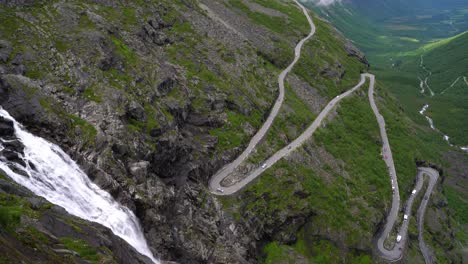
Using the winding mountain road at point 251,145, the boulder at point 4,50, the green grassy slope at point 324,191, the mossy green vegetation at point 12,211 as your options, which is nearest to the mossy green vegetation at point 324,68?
the green grassy slope at point 324,191

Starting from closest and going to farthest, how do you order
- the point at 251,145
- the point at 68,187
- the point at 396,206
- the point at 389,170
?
the point at 68,187 → the point at 251,145 → the point at 396,206 → the point at 389,170

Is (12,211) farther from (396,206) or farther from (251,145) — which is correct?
(396,206)

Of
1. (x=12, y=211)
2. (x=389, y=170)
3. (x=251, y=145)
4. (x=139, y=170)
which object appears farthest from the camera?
(x=389, y=170)

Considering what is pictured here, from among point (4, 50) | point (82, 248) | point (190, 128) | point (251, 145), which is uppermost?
point (82, 248)

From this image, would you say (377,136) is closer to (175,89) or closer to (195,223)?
(175,89)

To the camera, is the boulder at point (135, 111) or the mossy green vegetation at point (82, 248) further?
the boulder at point (135, 111)

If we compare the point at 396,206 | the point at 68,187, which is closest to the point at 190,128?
the point at 68,187

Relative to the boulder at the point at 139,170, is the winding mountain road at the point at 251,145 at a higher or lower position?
lower

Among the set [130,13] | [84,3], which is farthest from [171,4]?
[84,3]

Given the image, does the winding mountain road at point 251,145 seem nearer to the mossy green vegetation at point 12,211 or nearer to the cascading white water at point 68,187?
the cascading white water at point 68,187
